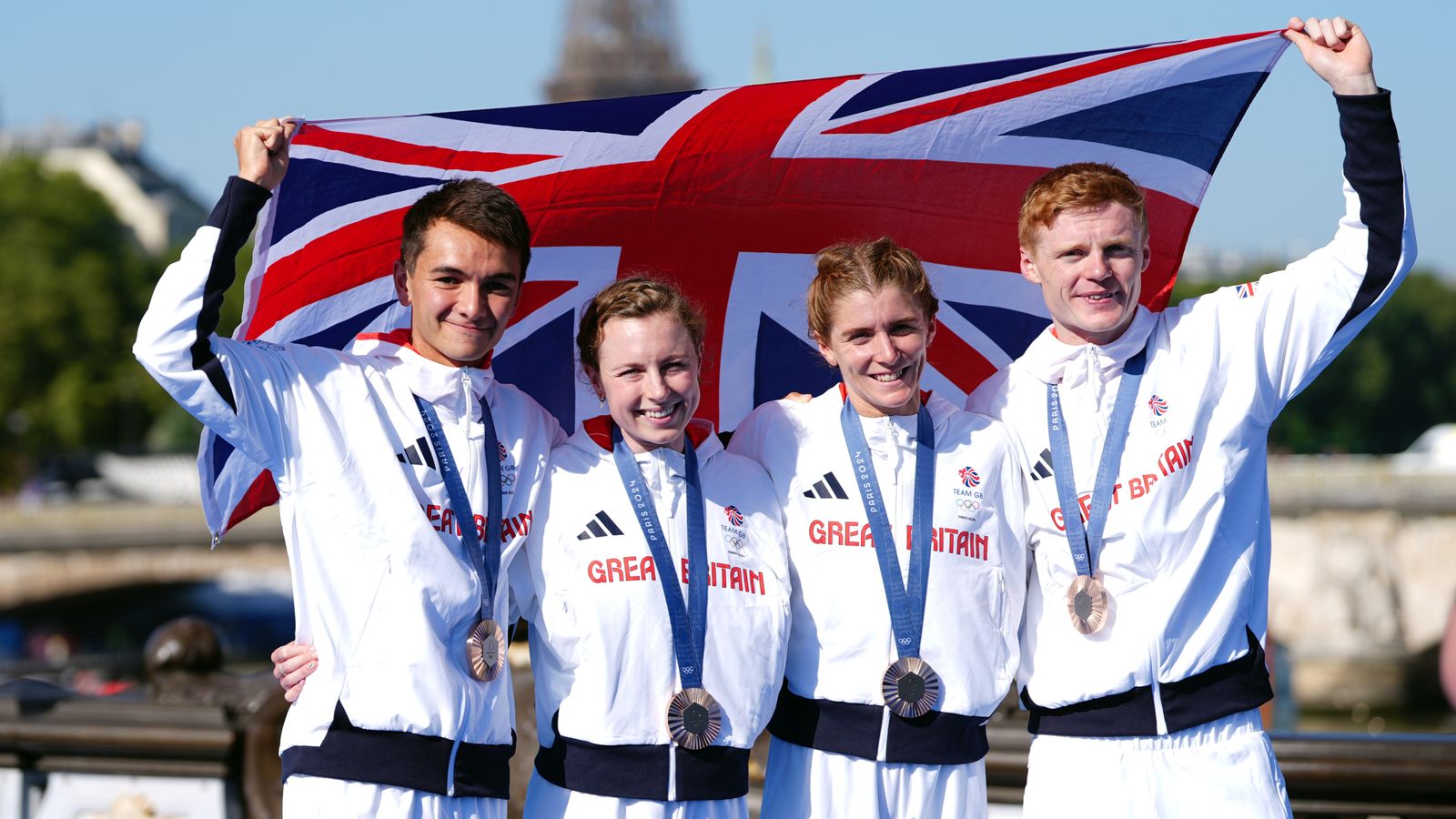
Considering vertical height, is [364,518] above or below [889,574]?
above

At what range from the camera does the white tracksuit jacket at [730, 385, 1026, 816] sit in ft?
13.0

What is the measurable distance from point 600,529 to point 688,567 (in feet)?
0.77

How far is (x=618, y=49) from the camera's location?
122312mm

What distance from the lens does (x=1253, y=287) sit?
420 centimetres

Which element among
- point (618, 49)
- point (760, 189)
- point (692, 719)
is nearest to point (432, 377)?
point (692, 719)

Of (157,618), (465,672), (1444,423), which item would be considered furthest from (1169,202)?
(1444,423)

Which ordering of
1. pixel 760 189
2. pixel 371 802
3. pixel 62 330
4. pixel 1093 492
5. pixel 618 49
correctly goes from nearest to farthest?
pixel 371 802 < pixel 1093 492 < pixel 760 189 < pixel 62 330 < pixel 618 49

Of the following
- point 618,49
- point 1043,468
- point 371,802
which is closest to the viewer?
point 371,802

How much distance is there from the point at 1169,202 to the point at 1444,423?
250 feet

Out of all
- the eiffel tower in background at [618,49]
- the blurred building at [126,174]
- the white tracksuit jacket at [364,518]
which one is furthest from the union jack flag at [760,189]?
the eiffel tower in background at [618,49]

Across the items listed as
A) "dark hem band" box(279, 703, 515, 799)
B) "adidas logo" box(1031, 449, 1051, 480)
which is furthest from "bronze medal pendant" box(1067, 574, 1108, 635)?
"dark hem band" box(279, 703, 515, 799)

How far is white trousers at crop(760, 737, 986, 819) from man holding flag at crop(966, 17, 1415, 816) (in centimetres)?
18

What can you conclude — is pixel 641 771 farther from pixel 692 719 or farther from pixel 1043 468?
pixel 1043 468

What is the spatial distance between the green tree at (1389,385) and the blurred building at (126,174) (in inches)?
2107
